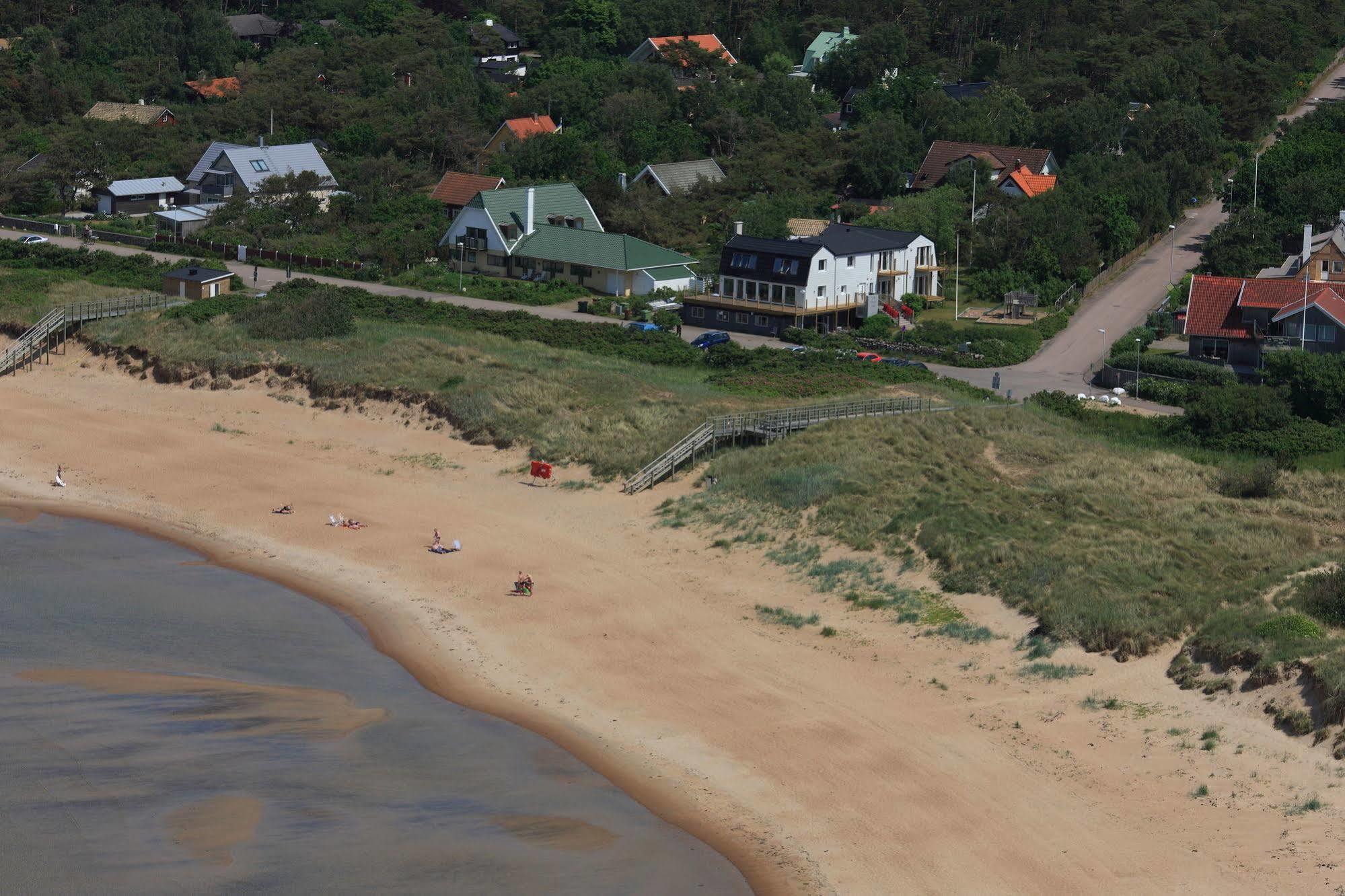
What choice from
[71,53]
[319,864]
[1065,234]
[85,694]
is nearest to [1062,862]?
[319,864]

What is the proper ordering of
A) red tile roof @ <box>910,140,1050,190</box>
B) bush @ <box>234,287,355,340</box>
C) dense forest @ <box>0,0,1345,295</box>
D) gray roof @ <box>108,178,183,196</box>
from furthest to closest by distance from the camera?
gray roof @ <box>108,178,183,196</box> < red tile roof @ <box>910,140,1050,190</box> < dense forest @ <box>0,0,1345,295</box> < bush @ <box>234,287,355,340</box>

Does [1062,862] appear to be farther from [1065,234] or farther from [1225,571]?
[1065,234]

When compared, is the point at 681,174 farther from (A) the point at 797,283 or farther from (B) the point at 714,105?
(A) the point at 797,283

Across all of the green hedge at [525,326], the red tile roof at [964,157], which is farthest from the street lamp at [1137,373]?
the red tile roof at [964,157]

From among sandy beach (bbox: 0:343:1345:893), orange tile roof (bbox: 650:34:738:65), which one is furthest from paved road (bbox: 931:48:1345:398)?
orange tile roof (bbox: 650:34:738:65)

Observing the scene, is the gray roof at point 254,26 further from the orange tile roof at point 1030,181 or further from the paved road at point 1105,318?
the paved road at point 1105,318

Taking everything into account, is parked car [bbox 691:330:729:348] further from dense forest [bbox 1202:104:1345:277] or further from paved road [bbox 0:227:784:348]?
dense forest [bbox 1202:104:1345:277]

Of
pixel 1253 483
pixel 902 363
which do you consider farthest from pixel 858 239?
pixel 1253 483
